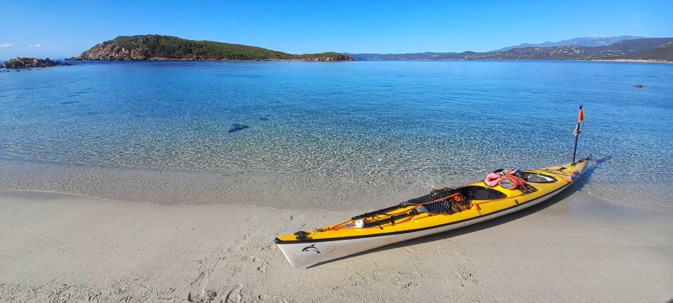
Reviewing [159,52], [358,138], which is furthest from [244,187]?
[159,52]

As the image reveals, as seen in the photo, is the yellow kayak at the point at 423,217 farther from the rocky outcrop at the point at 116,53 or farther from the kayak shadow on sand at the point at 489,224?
the rocky outcrop at the point at 116,53

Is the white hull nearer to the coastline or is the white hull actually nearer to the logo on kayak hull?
the logo on kayak hull

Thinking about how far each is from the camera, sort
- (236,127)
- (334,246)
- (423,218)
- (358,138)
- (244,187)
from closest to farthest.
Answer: (334,246), (423,218), (244,187), (358,138), (236,127)

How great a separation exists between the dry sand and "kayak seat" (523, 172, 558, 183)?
0.77m

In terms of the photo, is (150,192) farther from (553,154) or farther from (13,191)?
(553,154)

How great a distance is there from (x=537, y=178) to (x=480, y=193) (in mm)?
2479

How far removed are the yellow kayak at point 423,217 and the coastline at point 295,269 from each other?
39 cm

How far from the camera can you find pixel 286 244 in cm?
623

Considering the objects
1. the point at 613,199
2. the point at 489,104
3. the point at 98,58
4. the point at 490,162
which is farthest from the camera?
the point at 98,58

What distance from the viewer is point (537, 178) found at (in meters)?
9.62

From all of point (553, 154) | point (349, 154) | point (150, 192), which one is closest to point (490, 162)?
point (553, 154)

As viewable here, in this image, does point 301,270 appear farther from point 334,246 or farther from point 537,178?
point 537,178

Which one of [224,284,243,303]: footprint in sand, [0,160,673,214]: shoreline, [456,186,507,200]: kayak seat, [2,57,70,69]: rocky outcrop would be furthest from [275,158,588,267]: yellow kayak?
[2,57,70,69]: rocky outcrop

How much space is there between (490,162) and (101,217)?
43.5 ft
